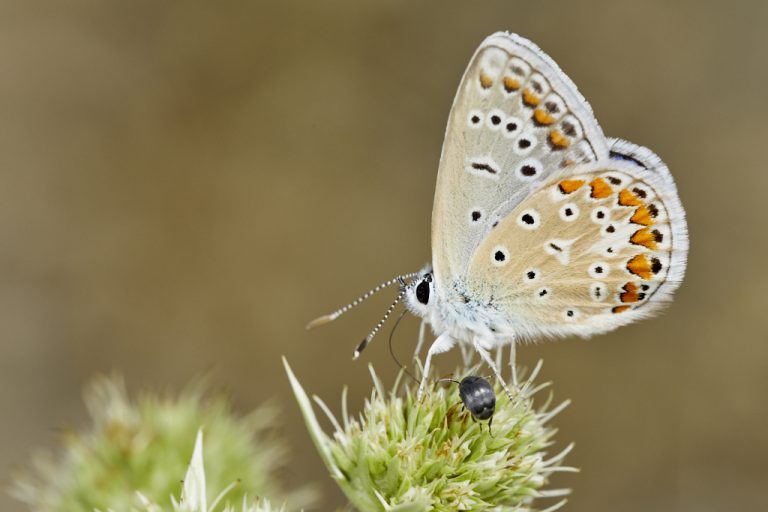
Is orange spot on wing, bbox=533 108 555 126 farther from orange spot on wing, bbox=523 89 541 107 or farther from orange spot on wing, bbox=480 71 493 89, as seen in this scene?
orange spot on wing, bbox=480 71 493 89

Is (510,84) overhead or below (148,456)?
overhead

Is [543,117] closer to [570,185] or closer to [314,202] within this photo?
[570,185]

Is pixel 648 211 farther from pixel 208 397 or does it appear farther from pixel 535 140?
pixel 208 397

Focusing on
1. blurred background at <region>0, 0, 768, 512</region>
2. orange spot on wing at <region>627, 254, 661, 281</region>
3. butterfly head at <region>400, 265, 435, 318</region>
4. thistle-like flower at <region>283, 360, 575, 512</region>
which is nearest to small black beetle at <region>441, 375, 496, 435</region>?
thistle-like flower at <region>283, 360, 575, 512</region>

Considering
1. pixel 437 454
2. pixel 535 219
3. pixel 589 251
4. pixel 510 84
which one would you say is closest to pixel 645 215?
pixel 589 251

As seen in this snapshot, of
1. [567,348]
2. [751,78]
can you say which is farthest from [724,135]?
[567,348]

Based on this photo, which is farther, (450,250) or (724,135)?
(724,135)
